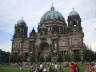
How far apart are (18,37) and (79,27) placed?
23.7 metres

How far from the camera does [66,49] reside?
7331cm

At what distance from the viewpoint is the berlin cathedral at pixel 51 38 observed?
7188cm

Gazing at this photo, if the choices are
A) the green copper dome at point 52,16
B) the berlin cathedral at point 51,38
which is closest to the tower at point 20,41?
the berlin cathedral at point 51,38

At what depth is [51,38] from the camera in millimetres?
75625

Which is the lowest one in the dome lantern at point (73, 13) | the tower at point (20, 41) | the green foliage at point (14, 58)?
the green foliage at point (14, 58)

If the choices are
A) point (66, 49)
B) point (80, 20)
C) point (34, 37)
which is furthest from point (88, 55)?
point (34, 37)

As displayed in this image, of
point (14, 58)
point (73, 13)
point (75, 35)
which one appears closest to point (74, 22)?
point (73, 13)

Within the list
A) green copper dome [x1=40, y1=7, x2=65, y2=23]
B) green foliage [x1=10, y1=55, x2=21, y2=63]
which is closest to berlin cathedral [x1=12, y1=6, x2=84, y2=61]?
green copper dome [x1=40, y1=7, x2=65, y2=23]

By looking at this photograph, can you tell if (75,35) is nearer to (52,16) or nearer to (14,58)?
(52,16)

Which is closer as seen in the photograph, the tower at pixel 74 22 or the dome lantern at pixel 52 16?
the tower at pixel 74 22

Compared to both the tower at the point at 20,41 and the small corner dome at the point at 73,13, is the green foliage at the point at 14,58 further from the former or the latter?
the small corner dome at the point at 73,13

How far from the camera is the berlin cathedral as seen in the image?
7188 cm

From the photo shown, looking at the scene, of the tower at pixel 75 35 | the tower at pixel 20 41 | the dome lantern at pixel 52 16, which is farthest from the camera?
the dome lantern at pixel 52 16

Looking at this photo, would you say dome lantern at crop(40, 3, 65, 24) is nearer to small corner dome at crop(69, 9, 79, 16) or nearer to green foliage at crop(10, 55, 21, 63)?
small corner dome at crop(69, 9, 79, 16)
